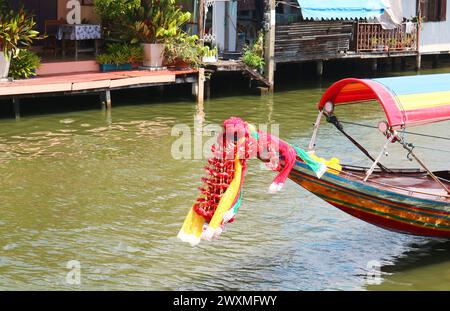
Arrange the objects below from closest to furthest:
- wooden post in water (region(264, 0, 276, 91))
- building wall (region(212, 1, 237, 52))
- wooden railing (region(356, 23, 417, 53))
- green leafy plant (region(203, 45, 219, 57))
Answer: green leafy plant (region(203, 45, 219, 57)) < wooden post in water (region(264, 0, 276, 91)) < building wall (region(212, 1, 237, 52)) < wooden railing (region(356, 23, 417, 53))

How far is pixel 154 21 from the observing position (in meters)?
19.8

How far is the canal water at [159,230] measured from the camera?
384 inches

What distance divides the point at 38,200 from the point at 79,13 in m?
9.32

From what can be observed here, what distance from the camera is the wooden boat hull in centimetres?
982

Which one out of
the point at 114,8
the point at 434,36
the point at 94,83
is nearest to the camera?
the point at 94,83

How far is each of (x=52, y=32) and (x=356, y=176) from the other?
526 inches

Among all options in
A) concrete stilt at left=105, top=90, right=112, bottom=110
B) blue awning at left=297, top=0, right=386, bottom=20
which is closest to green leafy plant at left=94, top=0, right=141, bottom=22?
concrete stilt at left=105, top=90, right=112, bottom=110

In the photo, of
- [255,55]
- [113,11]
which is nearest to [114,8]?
[113,11]

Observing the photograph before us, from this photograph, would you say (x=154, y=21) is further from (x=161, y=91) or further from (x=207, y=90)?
(x=207, y=90)

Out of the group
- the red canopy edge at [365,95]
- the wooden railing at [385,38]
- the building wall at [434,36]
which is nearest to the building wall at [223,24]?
the wooden railing at [385,38]

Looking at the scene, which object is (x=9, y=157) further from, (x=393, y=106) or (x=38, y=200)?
(x=393, y=106)

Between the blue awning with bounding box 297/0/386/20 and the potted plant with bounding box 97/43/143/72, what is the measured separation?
14.2 ft

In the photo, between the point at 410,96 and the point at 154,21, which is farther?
the point at 154,21

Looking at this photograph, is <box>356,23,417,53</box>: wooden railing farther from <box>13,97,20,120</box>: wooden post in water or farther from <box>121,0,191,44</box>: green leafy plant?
<box>13,97,20,120</box>: wooden post in water
